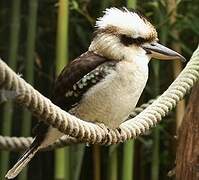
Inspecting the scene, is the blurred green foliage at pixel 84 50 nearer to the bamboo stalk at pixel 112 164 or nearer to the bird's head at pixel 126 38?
the bamboo stalk at pixel 112 164

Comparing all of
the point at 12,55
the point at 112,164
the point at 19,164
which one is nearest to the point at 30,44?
the point at 12,55

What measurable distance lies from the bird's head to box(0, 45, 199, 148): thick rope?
122mm

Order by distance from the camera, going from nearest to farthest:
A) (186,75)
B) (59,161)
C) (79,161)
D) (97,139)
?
(97,139), (186,75), (59,161), (79,161)

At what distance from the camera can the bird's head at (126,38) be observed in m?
1.24

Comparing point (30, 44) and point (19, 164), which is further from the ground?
point (30, 44)

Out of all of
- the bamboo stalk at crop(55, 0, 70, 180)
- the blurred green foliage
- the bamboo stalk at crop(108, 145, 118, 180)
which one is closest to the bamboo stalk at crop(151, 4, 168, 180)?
the blurred green foliage

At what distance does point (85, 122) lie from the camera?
1.09 metres

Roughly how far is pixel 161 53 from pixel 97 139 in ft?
0.71

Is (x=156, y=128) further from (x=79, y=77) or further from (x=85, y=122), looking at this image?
(x=85, y=122)

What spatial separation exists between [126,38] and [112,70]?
0.07 metres

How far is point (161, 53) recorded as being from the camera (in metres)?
1.25

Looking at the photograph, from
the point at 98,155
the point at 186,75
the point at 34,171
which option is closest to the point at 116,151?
the point at 98,155

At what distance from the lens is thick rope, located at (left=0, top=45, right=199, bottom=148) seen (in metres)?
0.83

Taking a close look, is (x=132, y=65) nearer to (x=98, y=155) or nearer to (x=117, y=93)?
(x=117, y=93)
